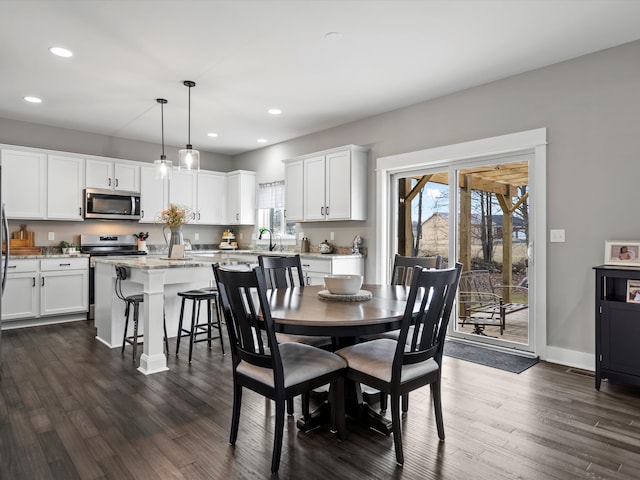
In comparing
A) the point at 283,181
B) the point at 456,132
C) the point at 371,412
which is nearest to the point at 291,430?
the point at 371,412

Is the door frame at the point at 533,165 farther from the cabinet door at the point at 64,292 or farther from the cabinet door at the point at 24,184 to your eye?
the cabinet door at the point at 24,184

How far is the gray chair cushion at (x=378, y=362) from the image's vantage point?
6.51 feet

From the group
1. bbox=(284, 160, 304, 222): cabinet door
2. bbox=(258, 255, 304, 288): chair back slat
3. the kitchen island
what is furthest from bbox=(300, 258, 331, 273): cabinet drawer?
bbox=(258, 255, 304, 288): chair back slat

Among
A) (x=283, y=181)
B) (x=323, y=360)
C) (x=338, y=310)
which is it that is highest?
(x=283, y=181)

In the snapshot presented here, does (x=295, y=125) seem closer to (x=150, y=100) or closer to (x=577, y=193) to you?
(x=150, y=100)

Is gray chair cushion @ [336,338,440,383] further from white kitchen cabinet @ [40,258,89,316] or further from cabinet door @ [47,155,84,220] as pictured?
cabinet door @ [47,155,84,220]

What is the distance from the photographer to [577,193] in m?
3.38

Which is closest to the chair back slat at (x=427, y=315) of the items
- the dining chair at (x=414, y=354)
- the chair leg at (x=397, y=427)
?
the dining chair at (x=414, y=354)

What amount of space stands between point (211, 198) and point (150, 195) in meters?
1.05

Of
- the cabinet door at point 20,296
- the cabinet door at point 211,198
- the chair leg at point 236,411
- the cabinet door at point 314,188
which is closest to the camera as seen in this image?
the chair leg at point 236,411

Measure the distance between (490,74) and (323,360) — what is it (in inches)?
125

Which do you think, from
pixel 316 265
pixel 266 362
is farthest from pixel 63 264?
pixel 266 362

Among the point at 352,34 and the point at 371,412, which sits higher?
the point at 352,34

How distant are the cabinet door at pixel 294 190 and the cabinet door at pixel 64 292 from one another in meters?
2.91
